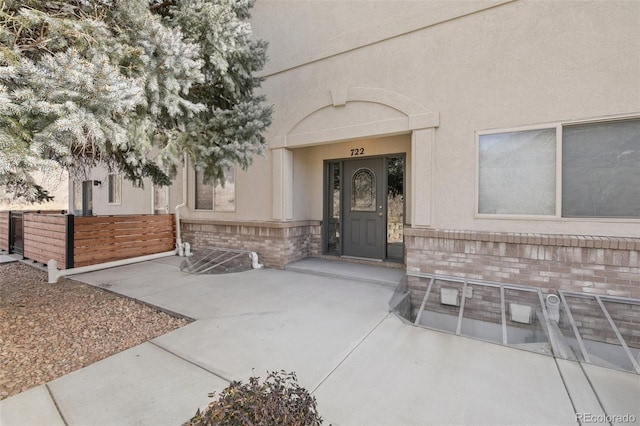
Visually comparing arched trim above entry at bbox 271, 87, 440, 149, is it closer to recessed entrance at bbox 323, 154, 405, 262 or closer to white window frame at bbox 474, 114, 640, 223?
white window frame at bbox 474, 114, 640, 223

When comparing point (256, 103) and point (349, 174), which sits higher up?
point (256, 103)

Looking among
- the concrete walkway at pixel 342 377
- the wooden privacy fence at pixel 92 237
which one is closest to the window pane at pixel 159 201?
the wooden privacy fence at pixel 92 237

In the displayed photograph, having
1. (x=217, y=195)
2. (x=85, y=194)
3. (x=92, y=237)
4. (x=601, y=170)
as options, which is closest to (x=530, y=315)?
(x=601, y=170)

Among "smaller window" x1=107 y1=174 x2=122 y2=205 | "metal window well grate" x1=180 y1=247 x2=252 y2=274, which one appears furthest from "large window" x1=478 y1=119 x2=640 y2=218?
"smaller window" x1=107 y1=174 x2=122 y2=205

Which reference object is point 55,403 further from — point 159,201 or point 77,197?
point 77,197

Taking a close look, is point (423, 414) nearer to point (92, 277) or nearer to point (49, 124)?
point (49, 124)

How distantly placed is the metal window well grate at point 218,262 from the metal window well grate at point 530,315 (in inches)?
143

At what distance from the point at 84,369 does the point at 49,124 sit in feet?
7.38

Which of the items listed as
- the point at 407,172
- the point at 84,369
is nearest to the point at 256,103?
the point at 407,172

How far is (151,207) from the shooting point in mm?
9258

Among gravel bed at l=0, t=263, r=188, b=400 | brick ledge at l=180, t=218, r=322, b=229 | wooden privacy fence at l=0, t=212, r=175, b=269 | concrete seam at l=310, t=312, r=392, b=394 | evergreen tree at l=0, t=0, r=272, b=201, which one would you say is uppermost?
evergreen tree at l=0, t=0, r=272, b=201

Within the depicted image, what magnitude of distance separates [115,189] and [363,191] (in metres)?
9.82

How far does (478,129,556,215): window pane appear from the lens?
165 inches

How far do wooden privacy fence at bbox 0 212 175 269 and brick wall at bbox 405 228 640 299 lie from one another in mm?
6745
